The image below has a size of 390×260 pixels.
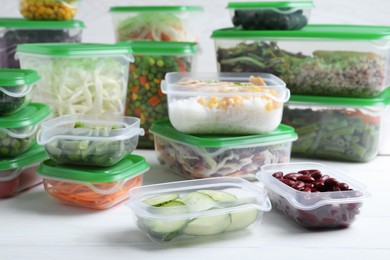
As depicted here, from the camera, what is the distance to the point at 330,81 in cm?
168

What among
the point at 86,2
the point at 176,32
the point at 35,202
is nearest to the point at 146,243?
the point at 35,202

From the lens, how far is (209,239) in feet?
3.76

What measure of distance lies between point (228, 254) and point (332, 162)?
0.72 m

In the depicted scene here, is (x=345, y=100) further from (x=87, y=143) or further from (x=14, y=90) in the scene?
(x=14, y=90)

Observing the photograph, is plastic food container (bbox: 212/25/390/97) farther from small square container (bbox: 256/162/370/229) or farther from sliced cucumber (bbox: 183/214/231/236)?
sliced cucumber (bbox: 183/214/231/236)

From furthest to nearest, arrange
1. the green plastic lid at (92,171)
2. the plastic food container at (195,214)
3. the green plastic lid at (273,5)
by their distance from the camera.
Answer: the green plastic lid at (273,5), the green plastic lid at (92,171), the plastic food container at (195,214)

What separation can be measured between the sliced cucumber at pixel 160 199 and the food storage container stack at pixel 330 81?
25.2 inches

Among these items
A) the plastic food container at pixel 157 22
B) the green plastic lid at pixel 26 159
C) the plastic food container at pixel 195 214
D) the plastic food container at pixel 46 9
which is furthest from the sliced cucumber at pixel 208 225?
the plastic food container at pixel 46 9

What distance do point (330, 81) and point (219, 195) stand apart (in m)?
0.63

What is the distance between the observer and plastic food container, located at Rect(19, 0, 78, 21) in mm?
1911

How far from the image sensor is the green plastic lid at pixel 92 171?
4.19ft

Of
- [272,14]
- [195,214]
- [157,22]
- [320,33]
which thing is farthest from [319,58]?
[195,214]

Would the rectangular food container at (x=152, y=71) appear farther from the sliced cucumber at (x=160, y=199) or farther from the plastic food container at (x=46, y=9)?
the sliced cucumber at (x=160, y=199)

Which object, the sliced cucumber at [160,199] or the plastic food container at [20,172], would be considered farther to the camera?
the plastic food container at [20,172]
